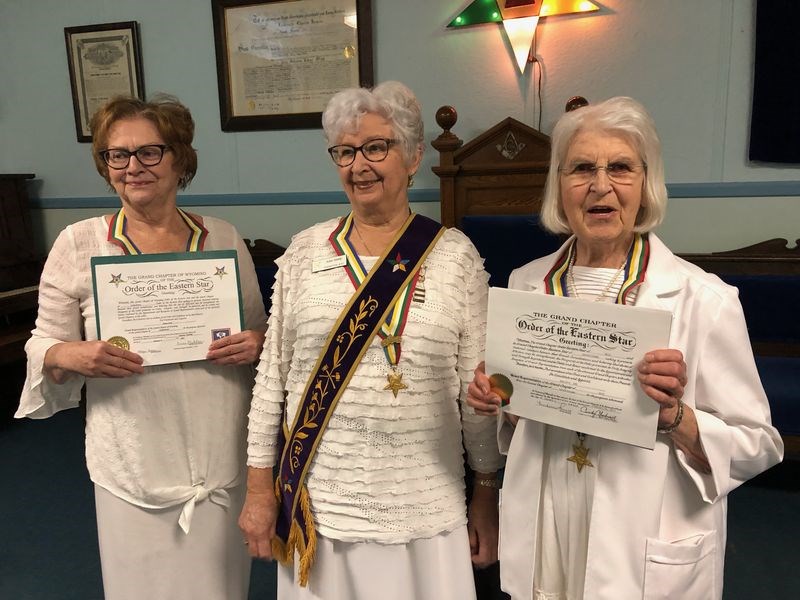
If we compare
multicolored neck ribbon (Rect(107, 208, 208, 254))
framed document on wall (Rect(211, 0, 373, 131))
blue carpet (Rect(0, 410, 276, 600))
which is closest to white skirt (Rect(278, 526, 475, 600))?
multicolored neck ribbon (Rect(107, 208, 208, 254))

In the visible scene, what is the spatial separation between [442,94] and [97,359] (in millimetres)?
2402

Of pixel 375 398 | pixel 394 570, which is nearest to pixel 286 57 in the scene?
pixel 375 398

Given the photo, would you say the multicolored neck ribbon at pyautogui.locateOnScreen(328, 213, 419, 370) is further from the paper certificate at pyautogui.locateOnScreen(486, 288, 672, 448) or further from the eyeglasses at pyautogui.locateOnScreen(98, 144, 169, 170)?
the eyeglasses at pyautogui.locateOnScreen(98, 144, 169, 170)

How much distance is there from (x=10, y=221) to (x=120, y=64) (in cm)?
121

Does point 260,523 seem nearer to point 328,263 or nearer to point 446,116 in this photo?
Answer: point 328,263

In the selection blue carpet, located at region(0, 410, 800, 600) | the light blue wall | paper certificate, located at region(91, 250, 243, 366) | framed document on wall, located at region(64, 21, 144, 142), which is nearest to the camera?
paper certificate, located at region(91, 250, 243, 366)

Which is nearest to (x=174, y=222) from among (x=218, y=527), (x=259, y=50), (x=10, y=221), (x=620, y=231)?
(x=218, y=527)

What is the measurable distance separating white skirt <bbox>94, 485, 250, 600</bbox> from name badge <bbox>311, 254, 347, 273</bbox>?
2.14ft

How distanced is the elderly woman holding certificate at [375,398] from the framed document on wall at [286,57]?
2.10 meters

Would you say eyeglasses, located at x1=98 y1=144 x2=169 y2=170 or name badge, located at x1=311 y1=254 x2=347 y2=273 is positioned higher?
eyeglasses, located at x1=98 y1=144 x2=169 y2=170

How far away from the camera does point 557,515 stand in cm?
112

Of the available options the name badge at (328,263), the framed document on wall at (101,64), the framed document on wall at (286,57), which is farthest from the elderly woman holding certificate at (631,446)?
the framed document on wall at (101,64)

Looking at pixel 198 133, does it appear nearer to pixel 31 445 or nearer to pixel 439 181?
pixel 439 181

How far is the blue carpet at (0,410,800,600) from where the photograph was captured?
2.18m
